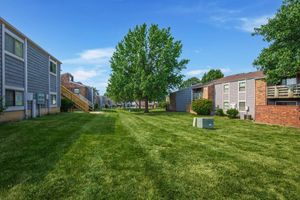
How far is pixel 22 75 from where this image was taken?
548 inches

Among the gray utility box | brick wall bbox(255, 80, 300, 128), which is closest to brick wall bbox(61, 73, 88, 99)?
the gray utility box

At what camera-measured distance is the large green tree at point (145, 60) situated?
26469 millimetres

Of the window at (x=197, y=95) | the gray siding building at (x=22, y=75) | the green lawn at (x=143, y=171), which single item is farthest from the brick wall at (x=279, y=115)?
the gray siding building at (x=22, y=75)

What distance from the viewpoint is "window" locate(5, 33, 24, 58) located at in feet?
39.3

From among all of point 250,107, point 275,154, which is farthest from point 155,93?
point 275,154

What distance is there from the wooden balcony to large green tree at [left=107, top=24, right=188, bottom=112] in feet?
41.3

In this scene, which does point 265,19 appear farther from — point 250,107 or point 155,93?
point 155,93

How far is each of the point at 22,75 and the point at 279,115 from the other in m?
19.9

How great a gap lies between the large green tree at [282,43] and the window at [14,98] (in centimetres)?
1776

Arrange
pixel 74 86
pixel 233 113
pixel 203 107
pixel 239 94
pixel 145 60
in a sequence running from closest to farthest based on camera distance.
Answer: pixel 233 113, pixel 239 94, pixel 203 107, pixel 145 60, pixel 74 86

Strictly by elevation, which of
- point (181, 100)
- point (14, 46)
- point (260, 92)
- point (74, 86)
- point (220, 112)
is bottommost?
point (220, 112)

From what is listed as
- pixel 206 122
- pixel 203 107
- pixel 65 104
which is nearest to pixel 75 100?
pixel 65 104

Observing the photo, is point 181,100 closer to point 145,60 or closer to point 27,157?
point 145,60

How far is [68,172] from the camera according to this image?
4273 millimetres
